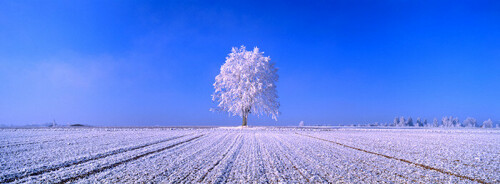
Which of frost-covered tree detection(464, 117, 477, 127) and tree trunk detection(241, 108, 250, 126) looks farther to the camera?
frost-covered tree detection(464, 117, 477, 127)

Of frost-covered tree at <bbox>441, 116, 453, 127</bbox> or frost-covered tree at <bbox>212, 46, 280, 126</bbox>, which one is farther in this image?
frost-covered tree at <bbox>441, 116, 453, 127</bbox>

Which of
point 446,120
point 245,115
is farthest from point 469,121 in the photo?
point 245,115

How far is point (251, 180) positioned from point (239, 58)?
31.7 metres

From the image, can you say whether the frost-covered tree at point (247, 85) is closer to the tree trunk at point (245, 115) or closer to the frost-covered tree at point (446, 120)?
the tree trunk at point (245, 115)

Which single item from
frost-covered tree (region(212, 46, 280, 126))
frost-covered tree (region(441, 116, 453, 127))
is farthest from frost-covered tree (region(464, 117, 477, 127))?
frost-covered tree (region(212, 46, 280, 126))

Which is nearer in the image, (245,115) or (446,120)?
(245,115)

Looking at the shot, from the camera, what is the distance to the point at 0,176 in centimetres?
548

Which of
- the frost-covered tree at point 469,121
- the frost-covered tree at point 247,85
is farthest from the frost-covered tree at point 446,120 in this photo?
the frost-covered tree at point 247,85

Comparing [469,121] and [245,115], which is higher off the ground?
[245,115]

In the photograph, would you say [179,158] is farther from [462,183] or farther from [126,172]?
[462,183]

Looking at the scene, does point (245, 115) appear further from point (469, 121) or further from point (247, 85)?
point (469, 121)

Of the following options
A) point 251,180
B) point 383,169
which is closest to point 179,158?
point 251,180

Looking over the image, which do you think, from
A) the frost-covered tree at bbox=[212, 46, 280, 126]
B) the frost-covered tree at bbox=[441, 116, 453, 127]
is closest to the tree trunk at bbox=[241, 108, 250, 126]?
the frost-covered tree at bbox=[212, 46, 280, 126]

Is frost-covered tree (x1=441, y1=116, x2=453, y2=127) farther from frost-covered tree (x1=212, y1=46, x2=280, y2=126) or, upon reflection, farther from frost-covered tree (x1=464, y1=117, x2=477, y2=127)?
frost-covered tree (x1=212, y1=46, x2=280, y2=126)
